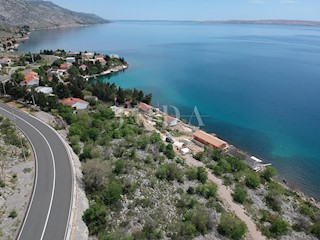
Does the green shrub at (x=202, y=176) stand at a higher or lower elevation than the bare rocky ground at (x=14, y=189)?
lower

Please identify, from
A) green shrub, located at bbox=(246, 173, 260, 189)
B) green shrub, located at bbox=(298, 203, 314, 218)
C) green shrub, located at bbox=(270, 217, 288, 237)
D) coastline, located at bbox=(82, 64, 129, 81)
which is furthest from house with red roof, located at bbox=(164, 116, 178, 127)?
coastline, located at bbox=(82, 64, 129, 81)

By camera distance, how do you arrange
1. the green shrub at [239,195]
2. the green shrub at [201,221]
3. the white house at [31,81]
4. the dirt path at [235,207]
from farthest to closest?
the white house at [31,81] < the green shrub at [239,195] < the dirt path at [235,207] < the green shrub at [201,221]

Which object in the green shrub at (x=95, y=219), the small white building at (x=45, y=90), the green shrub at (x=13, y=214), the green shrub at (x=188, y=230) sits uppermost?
the small white building at (x=45, y=90)

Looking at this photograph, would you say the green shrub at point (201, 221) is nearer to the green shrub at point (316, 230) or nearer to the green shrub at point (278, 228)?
the green shrub at point (278, 228)

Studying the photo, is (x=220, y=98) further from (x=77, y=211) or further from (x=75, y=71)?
(x=77, y=211)

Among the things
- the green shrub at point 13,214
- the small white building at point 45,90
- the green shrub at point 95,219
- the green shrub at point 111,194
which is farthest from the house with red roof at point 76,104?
the green shrub at point 95,219

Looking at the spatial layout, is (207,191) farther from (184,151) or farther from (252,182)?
(184,151)

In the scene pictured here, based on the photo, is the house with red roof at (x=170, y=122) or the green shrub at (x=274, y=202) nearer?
the green shrub at (x=274, y=202)

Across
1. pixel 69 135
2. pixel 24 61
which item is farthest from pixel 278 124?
pixel 24 61
